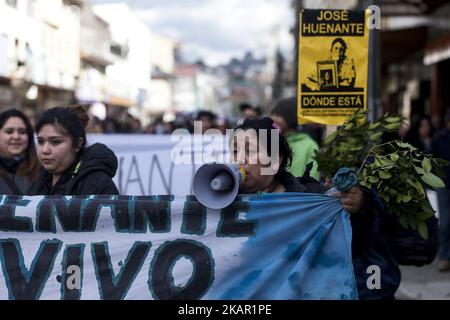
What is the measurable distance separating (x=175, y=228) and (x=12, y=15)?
28.1 m

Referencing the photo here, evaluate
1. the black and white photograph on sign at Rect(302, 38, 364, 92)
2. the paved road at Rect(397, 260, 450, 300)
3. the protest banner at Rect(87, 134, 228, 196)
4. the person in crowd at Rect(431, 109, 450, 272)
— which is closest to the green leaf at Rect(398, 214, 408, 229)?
the black and white photograph on sign at Rect(302, 38, 364, 92)

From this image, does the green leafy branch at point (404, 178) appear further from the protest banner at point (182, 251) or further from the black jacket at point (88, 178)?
the black jacket at point (88, 178)

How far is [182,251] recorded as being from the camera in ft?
12.2

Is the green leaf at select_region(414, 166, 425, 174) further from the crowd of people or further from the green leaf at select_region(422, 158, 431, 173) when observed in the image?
the crowd of people

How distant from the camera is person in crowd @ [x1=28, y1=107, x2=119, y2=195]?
432 cm

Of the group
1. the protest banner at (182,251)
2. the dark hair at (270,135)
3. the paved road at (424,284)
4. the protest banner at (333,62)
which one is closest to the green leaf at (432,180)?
the protest banner at (182,251)

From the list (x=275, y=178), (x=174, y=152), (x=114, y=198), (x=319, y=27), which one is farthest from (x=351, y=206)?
(x=174, y=152)

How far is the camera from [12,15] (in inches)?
1195

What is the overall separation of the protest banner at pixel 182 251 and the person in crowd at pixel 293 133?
2.35 meters

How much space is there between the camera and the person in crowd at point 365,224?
12.4ft

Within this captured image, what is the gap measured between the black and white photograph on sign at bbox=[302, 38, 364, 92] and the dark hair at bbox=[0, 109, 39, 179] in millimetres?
2031

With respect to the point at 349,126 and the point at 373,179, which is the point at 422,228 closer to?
the point at 373,179

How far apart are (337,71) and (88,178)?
190 centimetres
